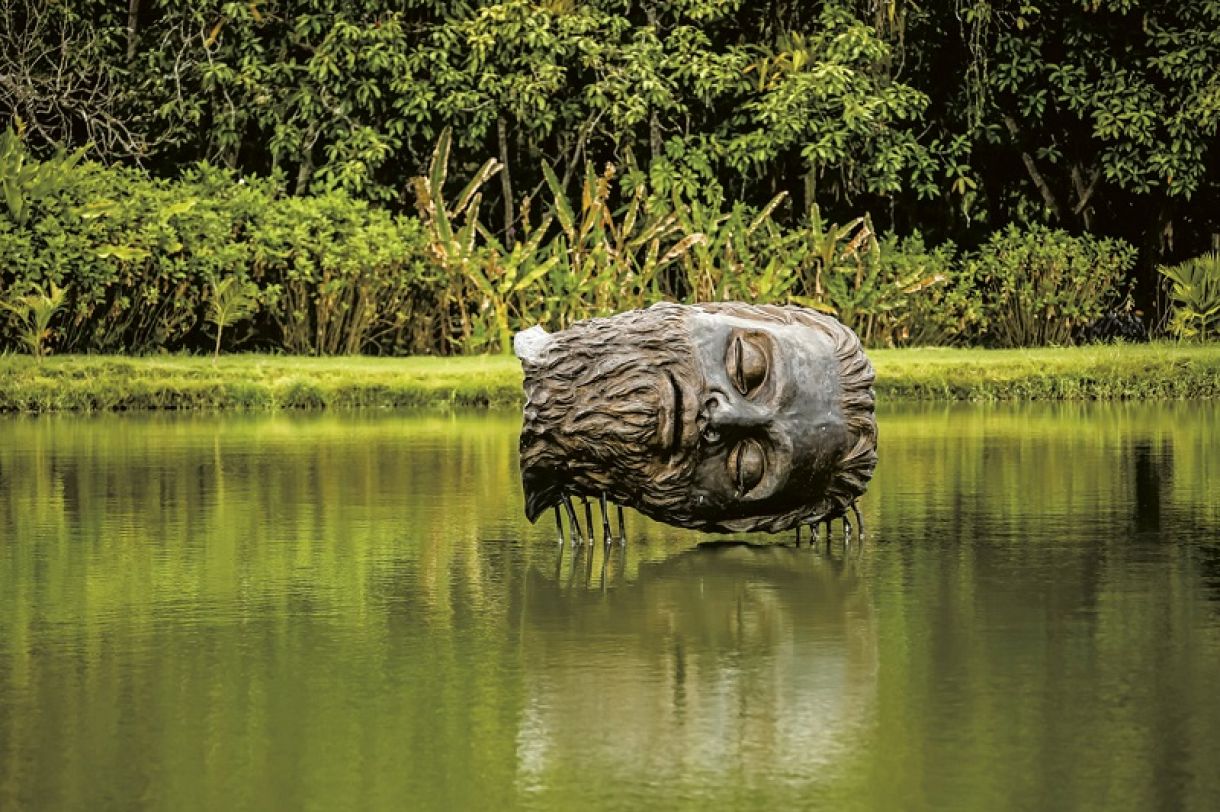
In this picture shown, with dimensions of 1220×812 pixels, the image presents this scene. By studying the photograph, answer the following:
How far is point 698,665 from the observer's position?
8.10m

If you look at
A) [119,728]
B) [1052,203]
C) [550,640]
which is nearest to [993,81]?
[1052,203]

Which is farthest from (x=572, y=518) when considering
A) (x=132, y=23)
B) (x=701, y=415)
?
(x=132, y=23)

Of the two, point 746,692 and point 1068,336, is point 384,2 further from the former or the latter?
point 746,692

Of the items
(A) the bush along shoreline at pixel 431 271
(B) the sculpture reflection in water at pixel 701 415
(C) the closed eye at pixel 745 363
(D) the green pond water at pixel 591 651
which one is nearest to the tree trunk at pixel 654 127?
(A) the bush along shoreline at pixel 431 271

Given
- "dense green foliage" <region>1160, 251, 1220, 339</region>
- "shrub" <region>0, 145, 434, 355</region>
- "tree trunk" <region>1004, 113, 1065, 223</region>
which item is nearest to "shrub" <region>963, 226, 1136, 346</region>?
"dense green foliage" <region>1160, 251, 1220, 339</region>

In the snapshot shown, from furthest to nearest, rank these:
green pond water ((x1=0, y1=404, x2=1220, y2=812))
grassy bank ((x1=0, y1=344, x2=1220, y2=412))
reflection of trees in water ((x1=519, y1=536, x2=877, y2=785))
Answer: grassy bank ((x1=0, y1=344, x2=1220, y2=412)) → reflection of trees in water ((x1=519, y1=536, x2=877, y2=785)) → green pond water ((x1=0, y1=404, x2=1220, y2=812))

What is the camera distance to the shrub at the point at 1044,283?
2781 cm

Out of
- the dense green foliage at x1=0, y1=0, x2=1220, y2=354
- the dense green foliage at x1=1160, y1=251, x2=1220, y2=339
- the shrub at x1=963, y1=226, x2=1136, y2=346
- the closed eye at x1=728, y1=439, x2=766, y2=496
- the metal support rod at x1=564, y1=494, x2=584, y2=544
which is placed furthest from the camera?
the shrub at x1=963, y1=226, x2=1136, y2=346

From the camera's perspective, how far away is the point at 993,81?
95.3ft

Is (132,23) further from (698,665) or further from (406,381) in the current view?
(698,665)

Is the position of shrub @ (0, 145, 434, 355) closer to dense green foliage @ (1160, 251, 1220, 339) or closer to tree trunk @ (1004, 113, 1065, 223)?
tree trunk @ (1004, 113, 1065, 223)

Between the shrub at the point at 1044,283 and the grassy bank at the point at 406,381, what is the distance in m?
3.89

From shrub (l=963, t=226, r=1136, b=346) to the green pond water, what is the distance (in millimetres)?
13140

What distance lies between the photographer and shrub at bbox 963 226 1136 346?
27812 millimetres
